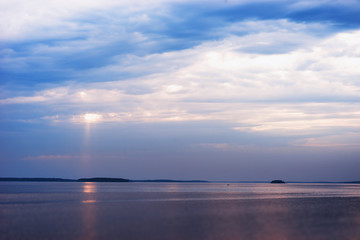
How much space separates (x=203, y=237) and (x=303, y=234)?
701cm

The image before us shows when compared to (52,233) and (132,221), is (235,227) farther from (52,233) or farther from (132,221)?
(52,233)

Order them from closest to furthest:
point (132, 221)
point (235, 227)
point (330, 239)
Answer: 1. point (330, 239)
2. point (235, 227)
3. point (132, 221)

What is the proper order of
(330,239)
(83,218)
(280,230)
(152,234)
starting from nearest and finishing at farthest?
(330,239), (152,234), (280,230), (83,218)

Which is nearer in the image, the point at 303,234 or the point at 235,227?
the point at 303,234

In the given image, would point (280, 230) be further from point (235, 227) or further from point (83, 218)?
point (83, 218)

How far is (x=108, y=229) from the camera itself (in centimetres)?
3022

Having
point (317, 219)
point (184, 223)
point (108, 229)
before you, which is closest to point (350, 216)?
point (317, 219)

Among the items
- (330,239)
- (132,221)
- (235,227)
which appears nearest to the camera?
(330,239)

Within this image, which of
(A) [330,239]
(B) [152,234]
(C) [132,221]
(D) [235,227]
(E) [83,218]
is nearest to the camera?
(A) [330,239]

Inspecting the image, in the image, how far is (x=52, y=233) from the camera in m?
28.0

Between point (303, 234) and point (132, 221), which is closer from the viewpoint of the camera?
point (303, 234)

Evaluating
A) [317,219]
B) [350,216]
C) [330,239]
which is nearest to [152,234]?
[330,239]

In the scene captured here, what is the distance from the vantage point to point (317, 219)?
37.1 metres

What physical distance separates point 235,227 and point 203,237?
594 cm
